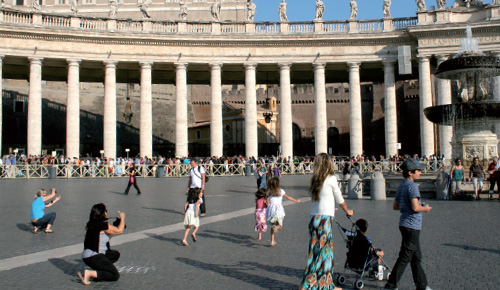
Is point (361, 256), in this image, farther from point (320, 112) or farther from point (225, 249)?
point (320, 112)

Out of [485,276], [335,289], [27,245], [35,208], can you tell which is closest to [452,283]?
[485,276]

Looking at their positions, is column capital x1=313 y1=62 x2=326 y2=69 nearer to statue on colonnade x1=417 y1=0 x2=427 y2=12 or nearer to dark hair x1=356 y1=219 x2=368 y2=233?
statue on colonnade x1=417 y1=0 x2=427 y2=12

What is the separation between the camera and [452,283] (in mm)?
7121

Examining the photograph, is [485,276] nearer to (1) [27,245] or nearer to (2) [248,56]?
(1) [27,245]

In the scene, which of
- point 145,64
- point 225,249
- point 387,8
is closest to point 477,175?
point 225,249

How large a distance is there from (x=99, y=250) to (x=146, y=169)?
26691 mm

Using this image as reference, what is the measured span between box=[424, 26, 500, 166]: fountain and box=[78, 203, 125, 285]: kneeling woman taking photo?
15.0 m

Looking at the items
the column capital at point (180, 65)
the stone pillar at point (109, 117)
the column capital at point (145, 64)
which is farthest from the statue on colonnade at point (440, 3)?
Answer: the stone pillar at point (109, 117)

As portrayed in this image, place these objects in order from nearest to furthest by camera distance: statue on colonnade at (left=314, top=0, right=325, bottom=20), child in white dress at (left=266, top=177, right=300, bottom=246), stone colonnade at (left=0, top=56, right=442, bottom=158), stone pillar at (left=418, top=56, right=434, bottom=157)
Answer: child in white dress at (left=266, top=177, right=300, bottom=246)
stone colonnade at (left=0, top=56, right=442, bottom=158)
stone pillar at (left=418, top=56, right=434, bottom=157)
statue on colonnade at (left=314, top=0, right=325, bottom=20)

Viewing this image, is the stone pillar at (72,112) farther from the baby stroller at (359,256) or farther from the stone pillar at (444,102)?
the baby stroller at (359,256)

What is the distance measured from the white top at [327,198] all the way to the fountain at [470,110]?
44.5 ft

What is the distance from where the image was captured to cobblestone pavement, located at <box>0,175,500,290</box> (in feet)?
24.6

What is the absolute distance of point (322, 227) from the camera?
670cm

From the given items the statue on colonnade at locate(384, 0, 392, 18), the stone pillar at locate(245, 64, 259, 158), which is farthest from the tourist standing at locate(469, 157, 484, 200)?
the statue on colonnade at locate(384, 0, 392, 18)
